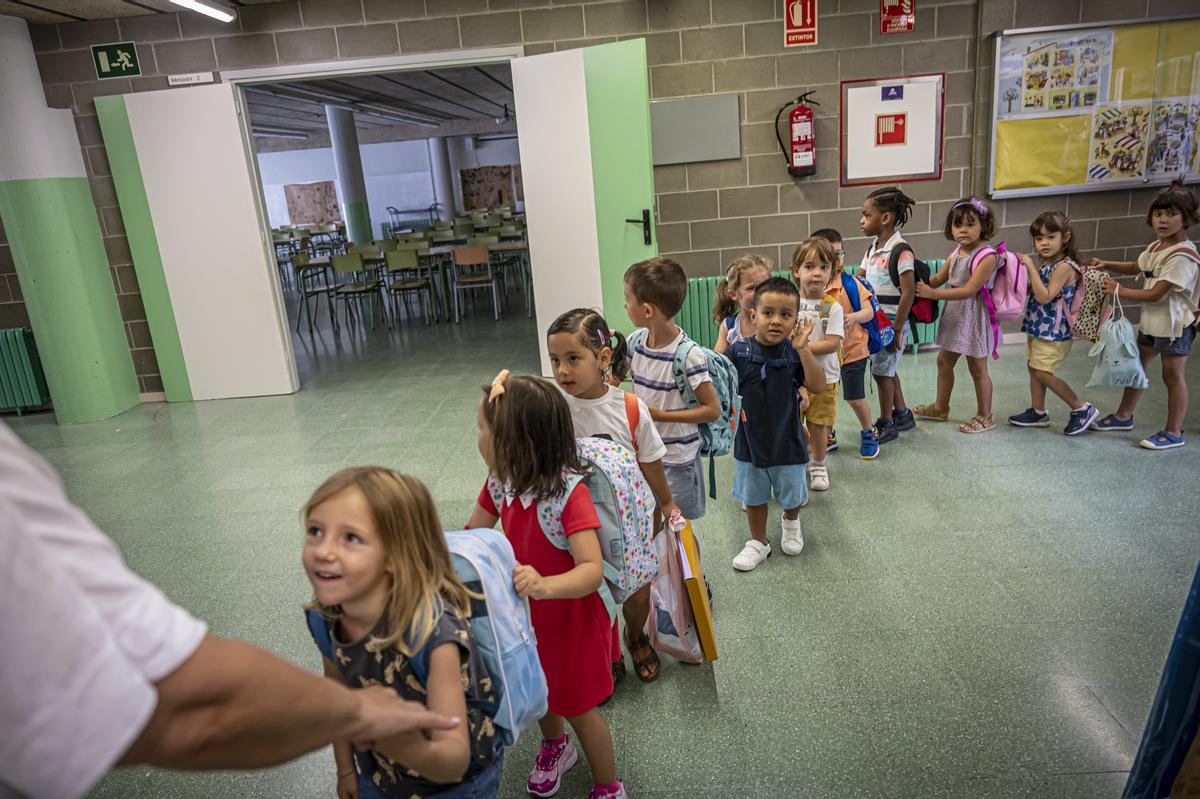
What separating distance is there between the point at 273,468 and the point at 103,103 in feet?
11.1

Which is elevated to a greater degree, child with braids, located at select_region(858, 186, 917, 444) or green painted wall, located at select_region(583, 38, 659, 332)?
green painted wall, located at select_region(583, 38, 659, 332)

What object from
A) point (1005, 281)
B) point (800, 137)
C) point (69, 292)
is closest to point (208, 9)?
point (69, 292)

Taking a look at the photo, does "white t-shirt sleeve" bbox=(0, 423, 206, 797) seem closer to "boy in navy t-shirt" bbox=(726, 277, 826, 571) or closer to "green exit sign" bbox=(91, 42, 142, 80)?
"boy in navy t-shirt" bbox=(726, 277, 826, 571)

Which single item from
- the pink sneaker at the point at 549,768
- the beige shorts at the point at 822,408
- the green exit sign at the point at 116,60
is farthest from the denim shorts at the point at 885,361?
the green exit sign at the point at 116,60

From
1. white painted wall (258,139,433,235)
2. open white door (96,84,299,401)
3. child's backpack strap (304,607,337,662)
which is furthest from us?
white painted wall (258,139,433,235)

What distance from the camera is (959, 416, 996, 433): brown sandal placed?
3.79 m

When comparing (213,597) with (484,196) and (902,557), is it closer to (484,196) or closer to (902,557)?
(902,557)

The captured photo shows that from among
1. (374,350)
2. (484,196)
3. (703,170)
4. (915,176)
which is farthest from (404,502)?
(484,196)

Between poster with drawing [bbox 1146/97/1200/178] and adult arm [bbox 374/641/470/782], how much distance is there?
6.19 m

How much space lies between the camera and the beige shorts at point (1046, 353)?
11.8 ft

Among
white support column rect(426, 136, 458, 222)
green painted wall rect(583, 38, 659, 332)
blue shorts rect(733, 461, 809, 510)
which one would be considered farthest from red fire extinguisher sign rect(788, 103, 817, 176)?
white support column rect(426, 136, 458, 222)

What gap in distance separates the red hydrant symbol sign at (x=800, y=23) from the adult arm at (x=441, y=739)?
205 inches

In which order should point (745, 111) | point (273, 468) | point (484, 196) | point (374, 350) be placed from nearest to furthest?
point (273, 468) < point (745, 111) < point (374, 350) < point (484, 196)

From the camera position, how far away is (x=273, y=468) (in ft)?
13.5
